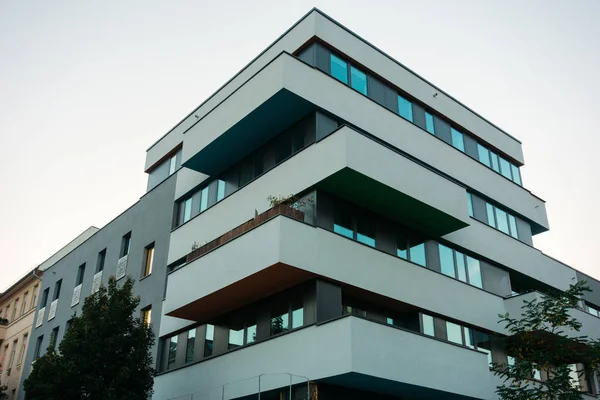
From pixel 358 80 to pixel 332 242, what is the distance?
22.5ft

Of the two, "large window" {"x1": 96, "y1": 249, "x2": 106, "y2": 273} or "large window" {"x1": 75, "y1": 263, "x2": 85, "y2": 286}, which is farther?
"large window" {"x1": 75, "y1": 263, "x2": 85, "y2": 286}

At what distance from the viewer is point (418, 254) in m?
21.5

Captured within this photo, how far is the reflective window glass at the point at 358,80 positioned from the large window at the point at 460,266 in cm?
630

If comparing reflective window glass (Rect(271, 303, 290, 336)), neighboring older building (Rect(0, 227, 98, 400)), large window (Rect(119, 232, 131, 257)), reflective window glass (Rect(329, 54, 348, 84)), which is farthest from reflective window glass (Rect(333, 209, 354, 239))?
neighboring older building (Rect(0, 227, 98, 400))

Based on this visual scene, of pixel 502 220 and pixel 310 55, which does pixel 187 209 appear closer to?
pixel 310 55

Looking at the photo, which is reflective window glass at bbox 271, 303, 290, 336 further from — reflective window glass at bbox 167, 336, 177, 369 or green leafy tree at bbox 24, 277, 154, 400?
reflective window glass at bbox 167, 336, 177, 369

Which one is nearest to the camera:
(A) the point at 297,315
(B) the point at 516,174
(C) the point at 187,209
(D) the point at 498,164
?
(A) the point at 297,315

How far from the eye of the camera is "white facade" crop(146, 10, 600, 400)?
682 inches

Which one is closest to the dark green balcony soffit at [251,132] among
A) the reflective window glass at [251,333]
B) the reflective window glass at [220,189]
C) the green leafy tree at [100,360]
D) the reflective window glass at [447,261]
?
the reflective window glass at [220,189]

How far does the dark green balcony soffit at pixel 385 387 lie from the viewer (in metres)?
16.2

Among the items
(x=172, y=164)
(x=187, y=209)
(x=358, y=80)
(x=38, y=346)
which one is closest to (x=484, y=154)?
(x=358, y=80)

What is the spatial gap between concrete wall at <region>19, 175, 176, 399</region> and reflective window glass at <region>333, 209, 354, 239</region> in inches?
340

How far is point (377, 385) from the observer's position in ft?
55.8

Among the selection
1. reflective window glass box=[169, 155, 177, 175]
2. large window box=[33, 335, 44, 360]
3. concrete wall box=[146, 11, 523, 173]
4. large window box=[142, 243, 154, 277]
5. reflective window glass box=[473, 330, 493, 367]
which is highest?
concrete wall box=[146, 11, 523, 173]
